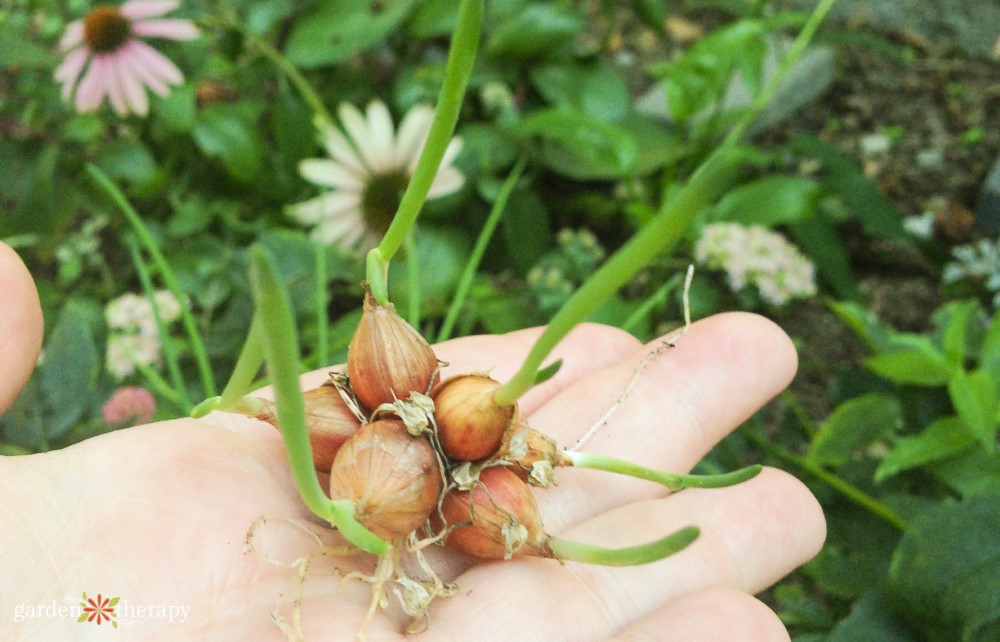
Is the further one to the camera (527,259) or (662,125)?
(662,125)

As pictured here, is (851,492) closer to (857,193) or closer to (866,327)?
(866,327)

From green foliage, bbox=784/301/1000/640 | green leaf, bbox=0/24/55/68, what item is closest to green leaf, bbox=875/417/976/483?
green foliage, bbox=784/301/1000/640

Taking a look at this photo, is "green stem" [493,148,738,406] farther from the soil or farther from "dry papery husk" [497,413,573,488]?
the soil

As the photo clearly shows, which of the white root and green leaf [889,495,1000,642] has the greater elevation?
the white root

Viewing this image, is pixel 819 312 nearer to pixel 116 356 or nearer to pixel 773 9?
pixel 773 9

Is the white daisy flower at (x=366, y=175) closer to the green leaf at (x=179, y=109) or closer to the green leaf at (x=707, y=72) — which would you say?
the green leaf at (x=179, y=109)

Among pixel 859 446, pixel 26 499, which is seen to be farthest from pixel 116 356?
pixel 859 446
